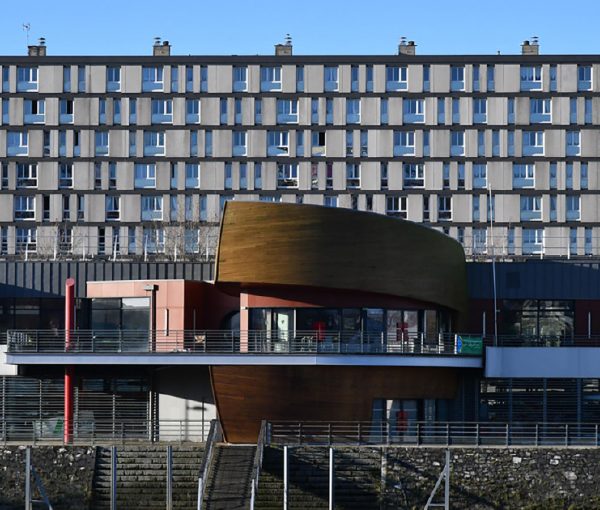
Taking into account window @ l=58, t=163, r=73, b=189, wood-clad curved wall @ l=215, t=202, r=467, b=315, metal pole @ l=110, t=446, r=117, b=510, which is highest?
window @ l=58, t=163, r=73, b=189

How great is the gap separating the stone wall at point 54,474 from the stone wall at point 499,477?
9.97 meters

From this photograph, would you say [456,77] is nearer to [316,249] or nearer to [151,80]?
[151,80]

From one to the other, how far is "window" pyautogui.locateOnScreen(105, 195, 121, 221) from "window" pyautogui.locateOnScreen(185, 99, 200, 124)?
7.47 m

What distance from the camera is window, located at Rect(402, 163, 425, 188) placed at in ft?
376

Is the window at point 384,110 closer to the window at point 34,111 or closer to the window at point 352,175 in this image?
the window at point 352,175

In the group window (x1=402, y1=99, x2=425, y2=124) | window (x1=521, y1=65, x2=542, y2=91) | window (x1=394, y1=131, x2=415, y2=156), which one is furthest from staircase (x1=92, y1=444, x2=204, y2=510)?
window (x1=521, y1=65, x2=542, y2=91)

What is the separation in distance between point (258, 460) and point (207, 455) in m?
1.66

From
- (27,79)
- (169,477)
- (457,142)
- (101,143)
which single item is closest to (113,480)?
(169,477)

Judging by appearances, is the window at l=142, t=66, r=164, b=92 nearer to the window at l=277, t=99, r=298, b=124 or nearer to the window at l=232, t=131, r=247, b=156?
the window at l=232, t=131, r=247, b=156

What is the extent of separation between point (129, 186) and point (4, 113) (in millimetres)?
10059

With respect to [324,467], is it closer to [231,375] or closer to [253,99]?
[231,375]

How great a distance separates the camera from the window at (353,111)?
11375 cm

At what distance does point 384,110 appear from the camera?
→ 11388 centimetres

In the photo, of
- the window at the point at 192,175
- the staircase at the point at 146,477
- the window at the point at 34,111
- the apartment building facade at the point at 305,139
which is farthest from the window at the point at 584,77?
the staircase at the point at 146,477
